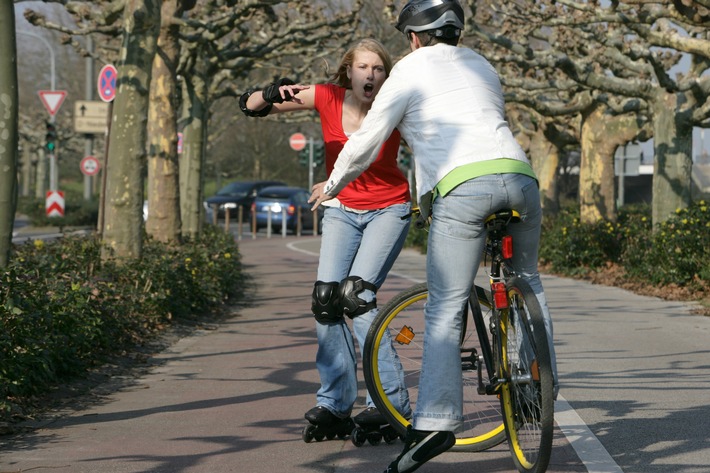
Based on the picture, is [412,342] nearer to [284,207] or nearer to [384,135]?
[384,135]

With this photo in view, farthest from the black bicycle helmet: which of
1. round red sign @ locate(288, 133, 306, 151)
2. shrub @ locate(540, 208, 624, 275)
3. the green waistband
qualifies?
round red sign @ locate(288, 133, 306, 151)

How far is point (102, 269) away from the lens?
11.3 meters

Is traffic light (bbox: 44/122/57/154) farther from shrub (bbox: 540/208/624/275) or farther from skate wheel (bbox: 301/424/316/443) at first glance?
skate wheel (bbox: 301/424/316/443)

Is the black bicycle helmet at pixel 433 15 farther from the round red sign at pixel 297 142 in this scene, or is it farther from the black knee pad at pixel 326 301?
the round red sign at pixel 297 142

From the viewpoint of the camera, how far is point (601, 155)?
81.0 feet

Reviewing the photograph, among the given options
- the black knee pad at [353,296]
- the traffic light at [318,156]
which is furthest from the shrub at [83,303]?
the traffic light at [318,156]

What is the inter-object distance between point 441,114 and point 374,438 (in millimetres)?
1714

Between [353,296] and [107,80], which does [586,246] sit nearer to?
[107,80]

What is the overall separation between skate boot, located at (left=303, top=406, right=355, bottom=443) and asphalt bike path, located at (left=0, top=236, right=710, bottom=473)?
4 cm

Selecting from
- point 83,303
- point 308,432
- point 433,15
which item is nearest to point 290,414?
point 308,432

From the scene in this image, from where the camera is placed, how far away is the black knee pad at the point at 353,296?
543 centimetres

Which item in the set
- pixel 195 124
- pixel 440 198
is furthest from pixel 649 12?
Result: pixel 440 198

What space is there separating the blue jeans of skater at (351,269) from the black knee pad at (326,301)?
0.05m

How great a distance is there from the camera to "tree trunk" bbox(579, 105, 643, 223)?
24.3m
